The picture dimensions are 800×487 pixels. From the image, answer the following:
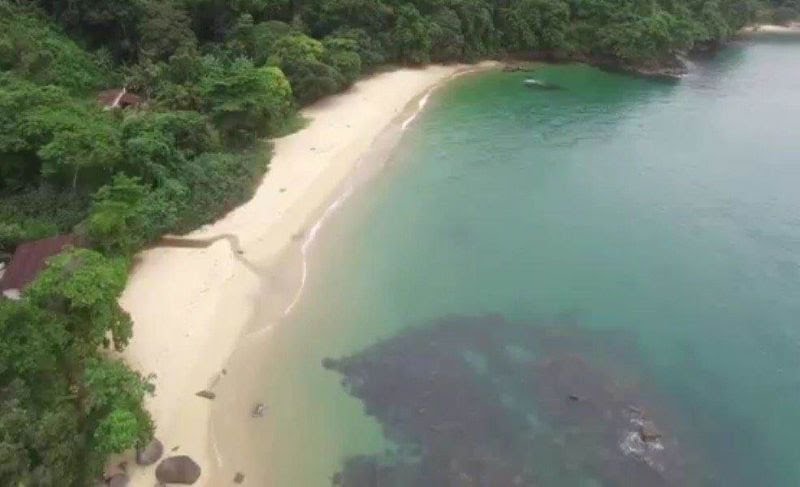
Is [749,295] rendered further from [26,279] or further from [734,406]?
[26,279]

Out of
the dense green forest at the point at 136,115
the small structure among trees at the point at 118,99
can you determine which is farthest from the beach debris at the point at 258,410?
the small structure among trees at the point at 118,99

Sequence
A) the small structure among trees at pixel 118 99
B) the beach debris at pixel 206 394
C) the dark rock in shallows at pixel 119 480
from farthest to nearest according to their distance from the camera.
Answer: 1. the small structure among trees at pixel 118 99
2. the beach debris at pixel 206 394
3. the dark rock in shallows at pixel 119 480

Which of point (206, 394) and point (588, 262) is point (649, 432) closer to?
point (588, 262)

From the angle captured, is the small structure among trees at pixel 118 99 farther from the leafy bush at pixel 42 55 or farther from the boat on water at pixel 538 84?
the boat on water at pixel 538 84

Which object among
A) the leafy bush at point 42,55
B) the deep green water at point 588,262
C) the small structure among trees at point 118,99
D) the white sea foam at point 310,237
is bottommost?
the deep green water at point 588,262

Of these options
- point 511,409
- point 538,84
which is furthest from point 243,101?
point 538,84

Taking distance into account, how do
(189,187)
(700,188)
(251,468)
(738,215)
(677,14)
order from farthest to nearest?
(677,14), (700,188), (738,215), (189,187), (251,468)

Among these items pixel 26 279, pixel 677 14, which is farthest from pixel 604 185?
pixel 677 14
